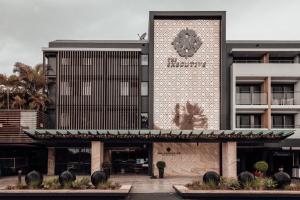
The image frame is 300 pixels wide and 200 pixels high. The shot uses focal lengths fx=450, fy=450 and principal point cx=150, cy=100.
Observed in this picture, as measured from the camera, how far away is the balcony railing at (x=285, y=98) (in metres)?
45.8

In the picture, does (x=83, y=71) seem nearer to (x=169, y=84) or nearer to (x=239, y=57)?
(x=169, y=84)

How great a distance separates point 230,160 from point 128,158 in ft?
34.5

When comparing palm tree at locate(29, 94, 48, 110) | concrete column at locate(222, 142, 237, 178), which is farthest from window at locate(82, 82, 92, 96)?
concrete column at locate(222, 142, 237, 178)

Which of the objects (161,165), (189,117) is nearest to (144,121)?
(189,117)

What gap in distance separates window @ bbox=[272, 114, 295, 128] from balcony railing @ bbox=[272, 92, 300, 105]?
2071 mm

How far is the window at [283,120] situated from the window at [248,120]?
1727 millimetres

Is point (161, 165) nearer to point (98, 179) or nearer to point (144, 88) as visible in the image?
point (144, 88)

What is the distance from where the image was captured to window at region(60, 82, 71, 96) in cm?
4541

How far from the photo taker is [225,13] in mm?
45562

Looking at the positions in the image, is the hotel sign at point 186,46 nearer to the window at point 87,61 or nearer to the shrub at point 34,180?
the window at point 87,61

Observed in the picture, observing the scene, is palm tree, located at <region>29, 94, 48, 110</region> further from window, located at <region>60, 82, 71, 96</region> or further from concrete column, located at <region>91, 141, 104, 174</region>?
concrete column, located at <region>91, 141, 104, 174</region>

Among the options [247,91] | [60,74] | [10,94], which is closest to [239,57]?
[247,91]

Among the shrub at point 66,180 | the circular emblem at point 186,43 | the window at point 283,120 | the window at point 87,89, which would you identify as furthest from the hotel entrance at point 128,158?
the shrub at point 66,180

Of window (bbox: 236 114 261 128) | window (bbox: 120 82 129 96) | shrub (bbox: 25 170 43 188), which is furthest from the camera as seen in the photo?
window (bbox: 236 114 261 128)
